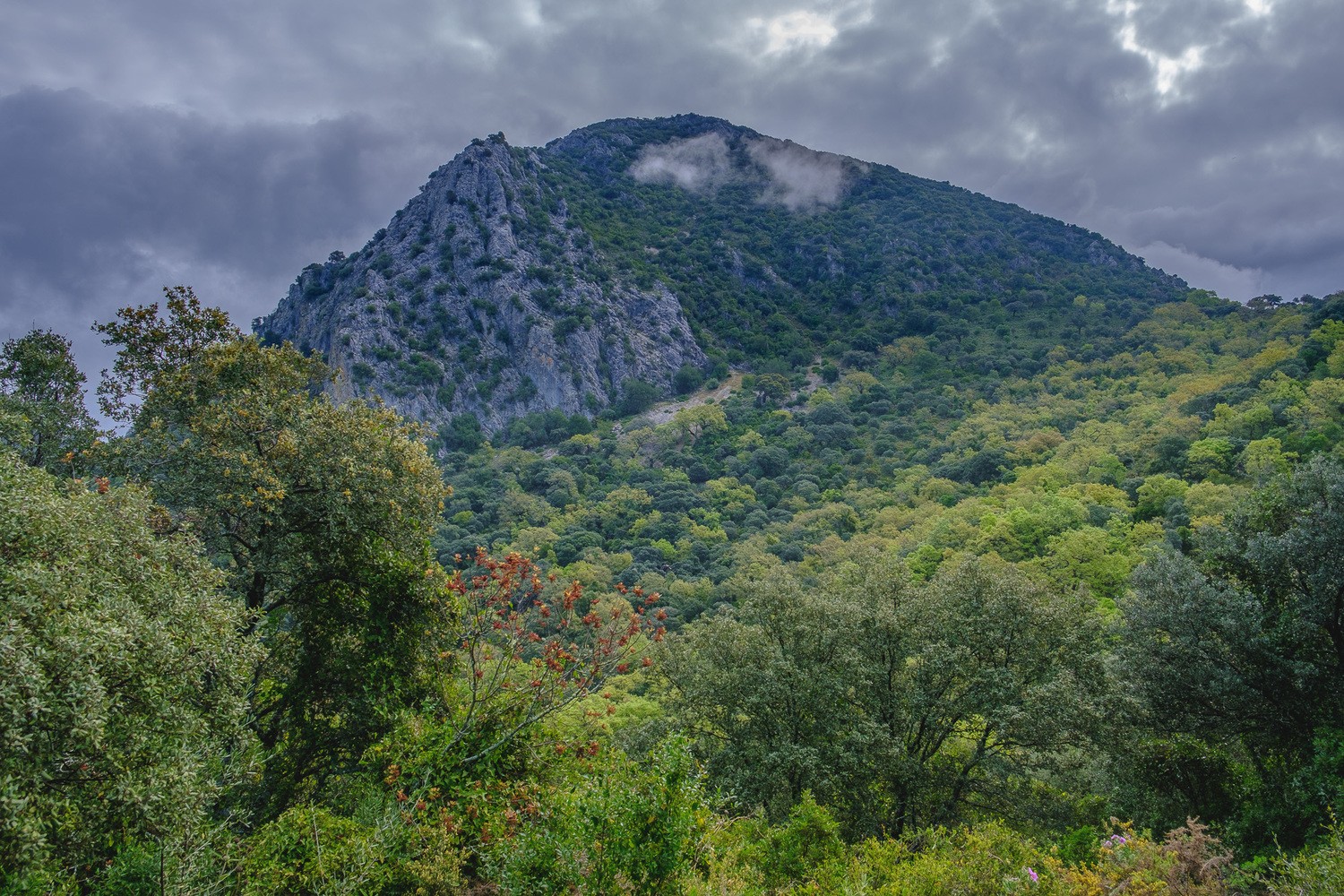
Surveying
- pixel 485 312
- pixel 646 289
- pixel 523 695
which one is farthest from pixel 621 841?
pixel 646 289

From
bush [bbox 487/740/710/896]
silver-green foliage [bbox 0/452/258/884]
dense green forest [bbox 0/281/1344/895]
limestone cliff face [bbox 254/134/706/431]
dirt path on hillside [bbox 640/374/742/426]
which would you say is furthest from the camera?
dirt path on hillside [bbox 640/374/742/426]

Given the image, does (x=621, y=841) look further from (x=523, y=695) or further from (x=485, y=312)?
(x=485, y=312)

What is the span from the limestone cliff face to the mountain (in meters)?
0.35

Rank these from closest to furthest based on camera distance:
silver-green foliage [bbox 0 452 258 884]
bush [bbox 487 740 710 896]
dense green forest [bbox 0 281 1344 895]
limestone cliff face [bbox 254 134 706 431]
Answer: silver-green foliage [bbox 0 452 258 884] < bush [bbox 487 740 710 896] < dense green forest [bbox 0 281 1344 895] < limestone cliff face [bbox 254 134 706 431]

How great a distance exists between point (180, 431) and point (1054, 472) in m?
64.0

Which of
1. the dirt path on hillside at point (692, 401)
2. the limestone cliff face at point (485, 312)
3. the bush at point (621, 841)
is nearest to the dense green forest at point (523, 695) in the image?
the bush at point (621, 841)

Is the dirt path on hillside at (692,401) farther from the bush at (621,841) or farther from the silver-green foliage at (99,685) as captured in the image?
the bush at (621,841)

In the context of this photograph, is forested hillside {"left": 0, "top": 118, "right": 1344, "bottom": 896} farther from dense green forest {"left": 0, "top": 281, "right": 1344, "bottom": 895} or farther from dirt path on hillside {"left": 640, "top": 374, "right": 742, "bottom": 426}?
dirt path on hillside {"left": 640, "top": 374, "right": 742, "bottom": 426}

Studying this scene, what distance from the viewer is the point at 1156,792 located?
14.6m

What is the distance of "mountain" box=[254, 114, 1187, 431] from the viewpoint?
112 m

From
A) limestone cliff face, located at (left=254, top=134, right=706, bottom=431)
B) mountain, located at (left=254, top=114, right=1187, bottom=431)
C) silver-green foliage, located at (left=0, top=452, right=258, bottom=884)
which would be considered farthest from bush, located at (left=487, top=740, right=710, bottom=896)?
limestone cliff face, located at (left=254, top=134, right=706, bottom=431)

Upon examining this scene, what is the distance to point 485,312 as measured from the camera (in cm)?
11731

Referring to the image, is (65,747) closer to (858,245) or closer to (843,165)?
(858,245)

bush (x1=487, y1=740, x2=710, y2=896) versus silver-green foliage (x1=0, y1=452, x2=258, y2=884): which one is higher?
silver-green foliage (x1=0, y1=452, x2=258, y2=884)
